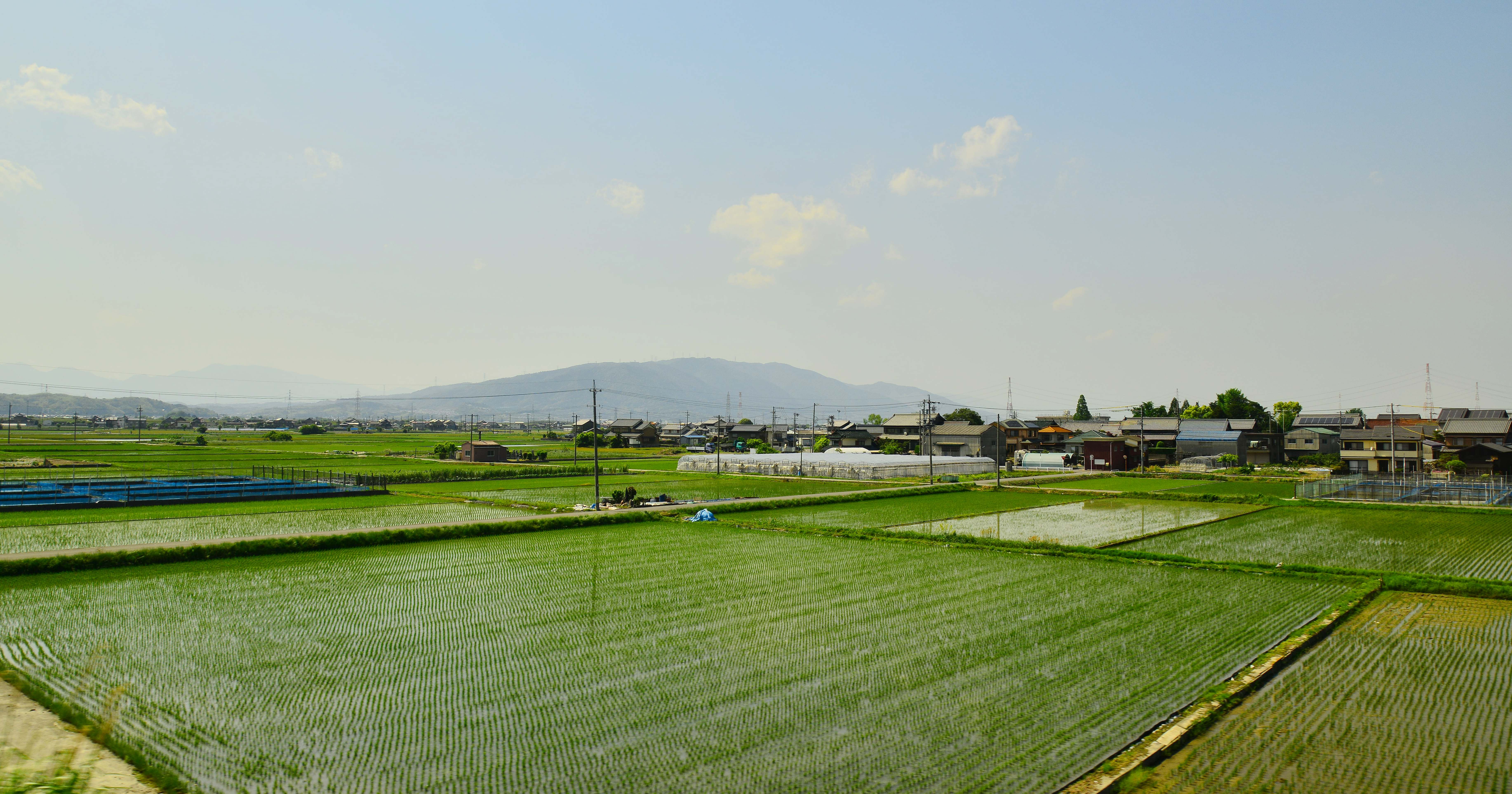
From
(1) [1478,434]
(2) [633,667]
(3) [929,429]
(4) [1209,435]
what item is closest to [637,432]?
(3) [929,429]

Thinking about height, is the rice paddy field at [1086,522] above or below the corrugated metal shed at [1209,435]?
below

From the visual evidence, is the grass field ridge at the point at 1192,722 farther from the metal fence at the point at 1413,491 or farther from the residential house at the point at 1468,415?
the residential house at the point at 1468,415

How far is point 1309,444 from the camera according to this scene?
6291 centimetres

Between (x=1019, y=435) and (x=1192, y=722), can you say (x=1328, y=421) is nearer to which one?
(x=1019, y=435)

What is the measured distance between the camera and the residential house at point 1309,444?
62.6 meters

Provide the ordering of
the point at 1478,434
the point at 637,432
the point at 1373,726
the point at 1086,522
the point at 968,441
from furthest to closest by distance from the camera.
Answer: the point at 637,432 → the point at 968,441 → the point at 1478,434 → the point at 1086,522 → the point at 1373,726

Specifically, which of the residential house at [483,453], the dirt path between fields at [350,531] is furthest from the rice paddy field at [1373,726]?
the residential house at [483,453]

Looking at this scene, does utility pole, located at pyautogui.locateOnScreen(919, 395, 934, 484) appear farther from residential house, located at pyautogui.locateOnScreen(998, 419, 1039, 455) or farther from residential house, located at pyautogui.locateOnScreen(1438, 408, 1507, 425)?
residential house, located at pyautogui.locateOnScreen(1438, 408, 1507, 425)

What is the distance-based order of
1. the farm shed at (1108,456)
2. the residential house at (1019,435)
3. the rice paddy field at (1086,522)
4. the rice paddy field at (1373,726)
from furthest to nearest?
the residential house at (1019,435) < the farm shed at (1108,456) < the rice paddy field at (1086,522) < the rice paddy field at (1373,726)

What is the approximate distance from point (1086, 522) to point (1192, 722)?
65.3ft

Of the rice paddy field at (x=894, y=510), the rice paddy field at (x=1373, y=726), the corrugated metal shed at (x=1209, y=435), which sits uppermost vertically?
the corrugated metal shed at (x=1209, y=435)

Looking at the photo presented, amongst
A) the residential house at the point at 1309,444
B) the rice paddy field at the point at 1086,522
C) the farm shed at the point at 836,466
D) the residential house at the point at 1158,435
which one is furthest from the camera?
the residential house at the point at 1158,435

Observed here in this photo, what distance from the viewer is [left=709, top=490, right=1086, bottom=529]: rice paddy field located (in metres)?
26.0

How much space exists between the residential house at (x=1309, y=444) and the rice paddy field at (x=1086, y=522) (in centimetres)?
3981
